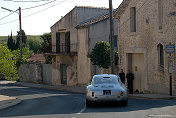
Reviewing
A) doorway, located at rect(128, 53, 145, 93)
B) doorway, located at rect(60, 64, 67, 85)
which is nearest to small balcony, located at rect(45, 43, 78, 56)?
doorway, located at rect(60, 64, 67, 85)

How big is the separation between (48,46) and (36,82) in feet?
40.0

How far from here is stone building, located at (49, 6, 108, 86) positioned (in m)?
Result: 35.2

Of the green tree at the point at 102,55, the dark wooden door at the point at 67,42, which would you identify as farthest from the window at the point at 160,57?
the dark wooden door at the point at 67,42

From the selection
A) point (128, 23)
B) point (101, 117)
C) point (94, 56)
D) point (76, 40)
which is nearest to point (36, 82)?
point (76, 40)

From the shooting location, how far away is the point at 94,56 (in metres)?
27.5

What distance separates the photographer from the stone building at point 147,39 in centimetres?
2134

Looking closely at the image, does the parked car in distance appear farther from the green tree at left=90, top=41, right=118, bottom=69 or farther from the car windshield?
the green tree at left=90, top=41, right=118, bottom=69

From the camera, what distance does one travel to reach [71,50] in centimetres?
3712

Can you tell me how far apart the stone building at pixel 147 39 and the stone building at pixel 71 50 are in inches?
333

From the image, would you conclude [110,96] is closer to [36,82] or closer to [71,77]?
[71,77]

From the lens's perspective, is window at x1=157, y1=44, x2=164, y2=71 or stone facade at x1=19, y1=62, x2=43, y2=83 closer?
window at x1=157, y1=44, x2=164, y2=71

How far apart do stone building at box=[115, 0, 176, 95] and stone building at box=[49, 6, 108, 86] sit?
8.45 metres

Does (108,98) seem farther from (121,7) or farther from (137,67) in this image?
(121,7)

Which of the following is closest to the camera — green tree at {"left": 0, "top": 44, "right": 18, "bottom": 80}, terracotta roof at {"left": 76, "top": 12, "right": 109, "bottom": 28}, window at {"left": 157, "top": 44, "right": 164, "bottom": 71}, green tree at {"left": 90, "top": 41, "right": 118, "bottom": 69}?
window at {"left": 157, "top": 44, "right": 164, "bottom": 71}
